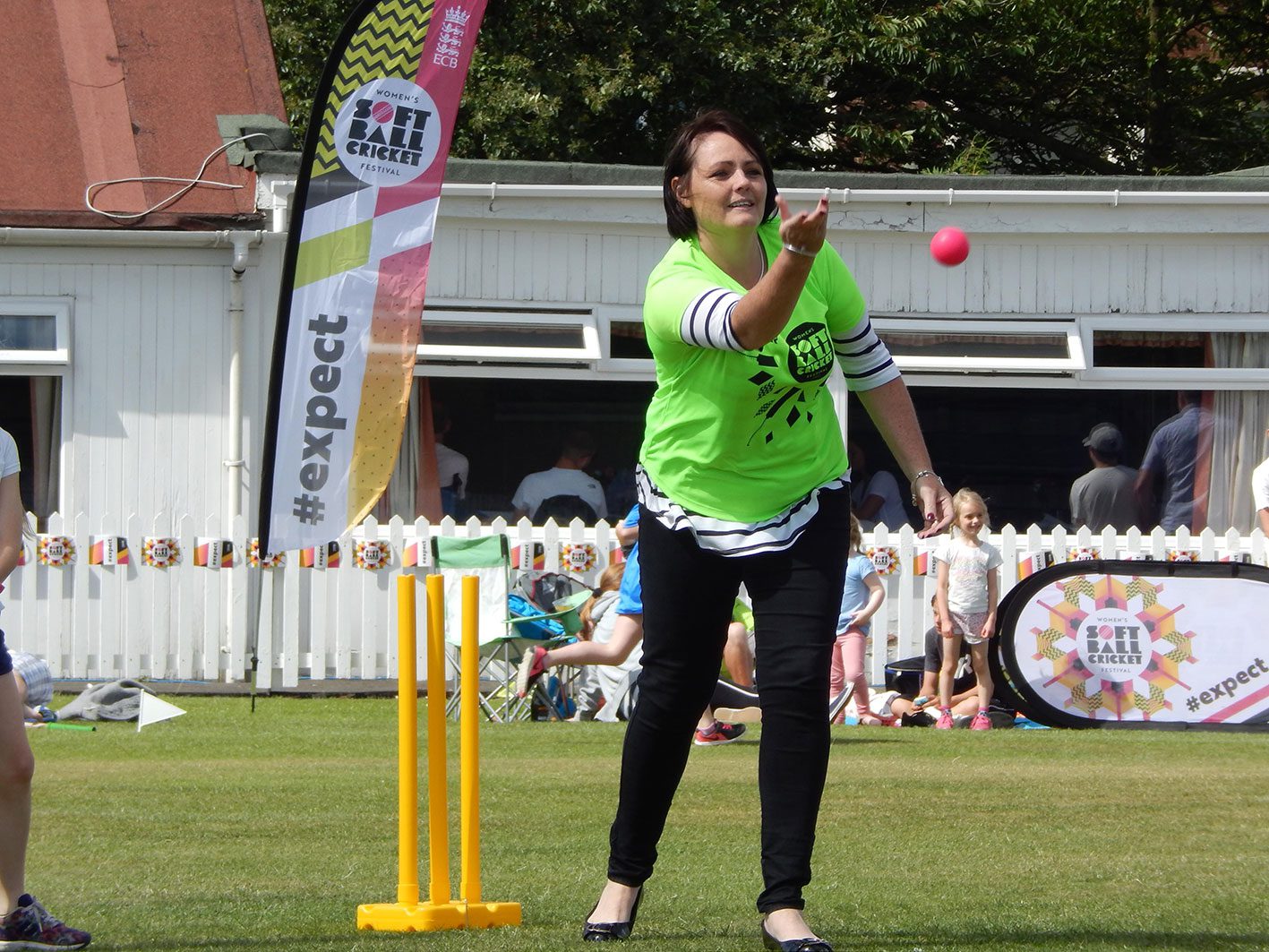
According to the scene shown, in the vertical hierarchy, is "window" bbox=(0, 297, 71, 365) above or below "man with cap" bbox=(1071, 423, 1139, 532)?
above

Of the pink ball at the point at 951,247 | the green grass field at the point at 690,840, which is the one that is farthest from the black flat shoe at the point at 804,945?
the pink ball at the point at 951,247

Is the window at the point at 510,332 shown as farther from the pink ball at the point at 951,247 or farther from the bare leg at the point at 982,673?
the pink ball at the point at 951,247

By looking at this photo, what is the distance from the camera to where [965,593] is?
11.3 metres

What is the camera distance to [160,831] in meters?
6.52

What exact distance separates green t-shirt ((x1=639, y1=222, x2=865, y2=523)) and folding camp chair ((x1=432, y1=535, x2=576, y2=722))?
23.4 feet

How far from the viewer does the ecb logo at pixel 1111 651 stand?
1088cm

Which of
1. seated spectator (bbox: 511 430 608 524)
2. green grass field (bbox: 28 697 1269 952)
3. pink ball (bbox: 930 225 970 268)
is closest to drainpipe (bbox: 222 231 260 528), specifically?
seated spectator (bbox: 511 430 608 524)

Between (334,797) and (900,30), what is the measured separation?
54.4 ft

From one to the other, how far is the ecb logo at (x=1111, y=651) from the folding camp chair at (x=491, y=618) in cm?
332

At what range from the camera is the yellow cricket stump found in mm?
4344

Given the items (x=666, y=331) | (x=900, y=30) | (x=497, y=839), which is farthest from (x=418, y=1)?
(x=900, y=30)

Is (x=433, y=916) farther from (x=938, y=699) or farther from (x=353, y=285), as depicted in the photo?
(x=938, y=699)

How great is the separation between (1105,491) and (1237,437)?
3.98ft

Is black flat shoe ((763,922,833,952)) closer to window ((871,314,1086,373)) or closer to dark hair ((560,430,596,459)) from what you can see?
window ((871,314,1086,373))
